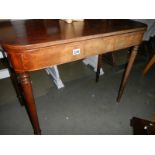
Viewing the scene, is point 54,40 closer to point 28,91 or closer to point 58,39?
point 58,39

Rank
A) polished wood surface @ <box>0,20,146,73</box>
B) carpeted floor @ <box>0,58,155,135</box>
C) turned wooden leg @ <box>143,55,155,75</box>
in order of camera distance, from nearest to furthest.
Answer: polished wood surface @ <box>0,20,146,73</box> < carpeted floor @ <box>0,58,155,135</box> < turned wooden leg @ <box>143,55,155,75</box>

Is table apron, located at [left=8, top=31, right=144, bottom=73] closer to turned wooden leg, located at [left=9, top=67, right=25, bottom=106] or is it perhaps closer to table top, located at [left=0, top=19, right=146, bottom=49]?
table top, located at [left=0, top=19, right=146, bottom=49]

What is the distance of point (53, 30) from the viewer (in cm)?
83

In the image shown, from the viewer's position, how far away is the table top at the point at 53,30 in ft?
2.31

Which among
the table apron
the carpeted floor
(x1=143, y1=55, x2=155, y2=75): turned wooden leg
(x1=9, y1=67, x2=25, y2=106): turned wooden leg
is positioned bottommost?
the carpeted floor

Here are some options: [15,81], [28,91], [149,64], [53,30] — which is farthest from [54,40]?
[149,64]

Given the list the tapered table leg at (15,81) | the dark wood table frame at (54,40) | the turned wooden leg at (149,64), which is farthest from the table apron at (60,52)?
the turned wooden leg at (149,64)

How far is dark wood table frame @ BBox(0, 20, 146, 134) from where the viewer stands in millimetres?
701

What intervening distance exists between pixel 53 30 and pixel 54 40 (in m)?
0.15

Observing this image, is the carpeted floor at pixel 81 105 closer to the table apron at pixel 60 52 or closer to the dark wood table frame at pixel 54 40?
the dark wood table frame at pixel 54 40

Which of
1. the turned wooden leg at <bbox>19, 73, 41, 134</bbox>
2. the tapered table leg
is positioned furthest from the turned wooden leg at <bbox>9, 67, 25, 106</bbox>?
the turned wooden leg at <bbox>19, 73, 41, 134</bbox>
